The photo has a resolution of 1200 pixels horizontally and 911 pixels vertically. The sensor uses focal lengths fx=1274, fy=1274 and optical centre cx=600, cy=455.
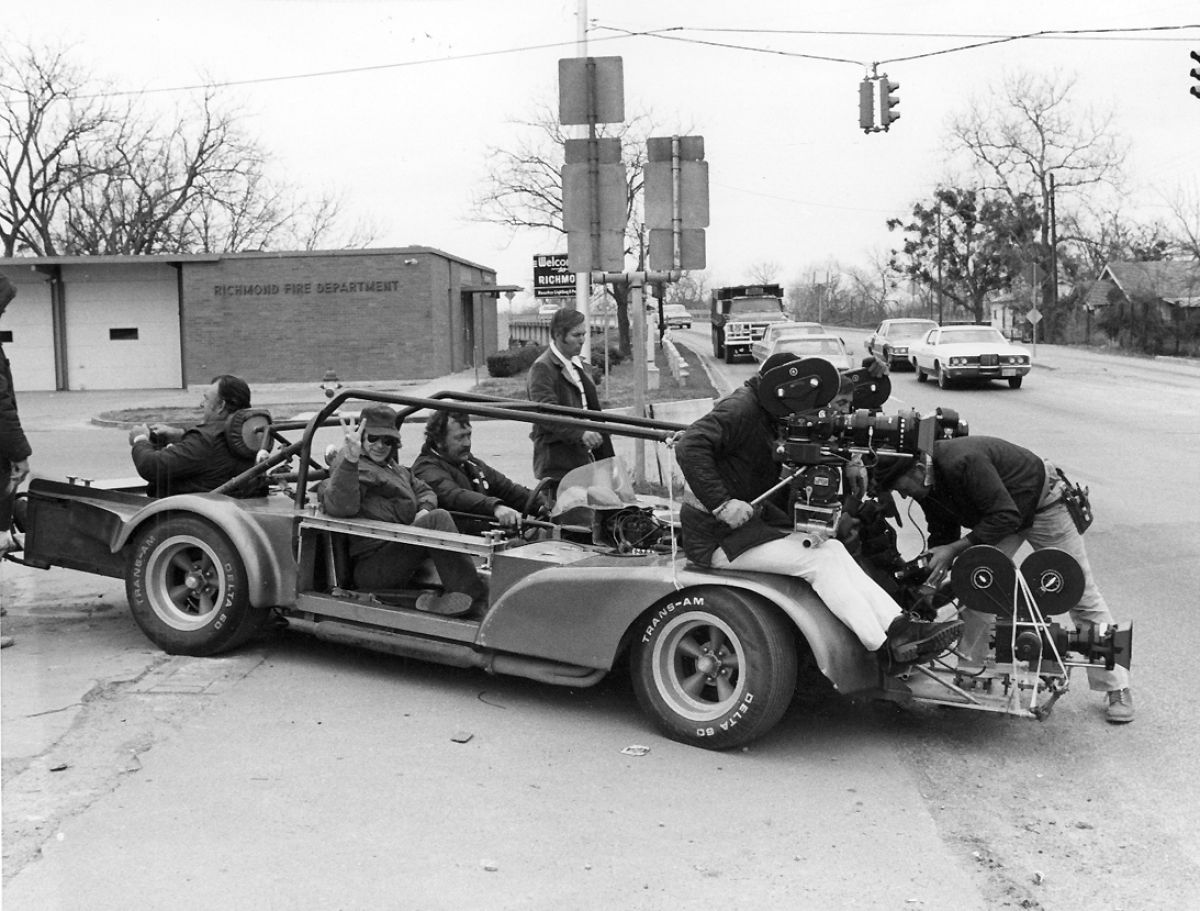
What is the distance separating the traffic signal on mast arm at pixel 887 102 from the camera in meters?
24.2

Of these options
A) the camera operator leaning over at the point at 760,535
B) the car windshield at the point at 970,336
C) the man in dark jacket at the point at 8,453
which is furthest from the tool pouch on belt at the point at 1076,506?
the car windshield at the point at 970,336

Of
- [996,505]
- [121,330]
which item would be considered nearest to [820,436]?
Result: [996,505]

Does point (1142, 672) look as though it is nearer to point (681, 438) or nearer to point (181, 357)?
point (681, 438)

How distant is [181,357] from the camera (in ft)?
123

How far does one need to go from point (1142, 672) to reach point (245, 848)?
174 inches

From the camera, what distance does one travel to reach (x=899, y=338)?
35.8 metres

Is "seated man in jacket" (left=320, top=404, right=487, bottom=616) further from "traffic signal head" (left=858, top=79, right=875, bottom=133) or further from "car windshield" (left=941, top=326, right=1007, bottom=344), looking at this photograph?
"car windshield" (left=941, top=326, right=1007, bottom=344)

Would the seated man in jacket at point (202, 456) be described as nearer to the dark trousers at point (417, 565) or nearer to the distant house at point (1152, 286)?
the dark trousers at point (417, 565)

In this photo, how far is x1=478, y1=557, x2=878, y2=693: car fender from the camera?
16.6ft

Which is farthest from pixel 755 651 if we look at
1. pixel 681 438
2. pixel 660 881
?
pixel 660 881

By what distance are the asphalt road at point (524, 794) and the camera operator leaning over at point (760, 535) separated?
0.51 metres

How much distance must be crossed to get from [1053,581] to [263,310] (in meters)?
33.7

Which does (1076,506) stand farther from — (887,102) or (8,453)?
(887,102)

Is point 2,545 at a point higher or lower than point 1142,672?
higher
